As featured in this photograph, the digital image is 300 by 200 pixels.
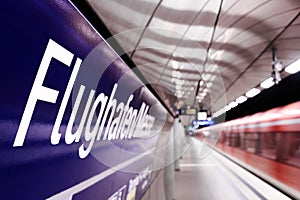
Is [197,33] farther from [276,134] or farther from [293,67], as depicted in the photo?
[293,67]

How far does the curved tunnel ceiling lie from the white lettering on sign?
56 centimetres

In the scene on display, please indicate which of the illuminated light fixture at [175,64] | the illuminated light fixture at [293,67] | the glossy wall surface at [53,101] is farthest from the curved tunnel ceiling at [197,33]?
the glossy wall surface at [53,101]

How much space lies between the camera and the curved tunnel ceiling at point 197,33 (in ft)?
9.82

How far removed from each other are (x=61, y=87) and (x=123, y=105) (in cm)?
165

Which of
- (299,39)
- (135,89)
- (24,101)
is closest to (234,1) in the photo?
(135,89)

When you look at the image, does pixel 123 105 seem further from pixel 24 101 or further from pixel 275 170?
pixel 275 170

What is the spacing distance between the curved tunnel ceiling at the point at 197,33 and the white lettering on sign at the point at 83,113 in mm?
563

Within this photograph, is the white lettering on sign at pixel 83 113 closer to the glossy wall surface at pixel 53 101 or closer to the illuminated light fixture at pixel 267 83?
the glossy wall surface at pixel 53 101

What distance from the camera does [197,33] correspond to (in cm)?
514

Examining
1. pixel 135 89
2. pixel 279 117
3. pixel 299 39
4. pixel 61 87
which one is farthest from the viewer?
pixel 279 117

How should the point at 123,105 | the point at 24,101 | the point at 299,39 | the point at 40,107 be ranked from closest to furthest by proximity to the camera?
the point at 24,101, the point at 40,107, the point at 123,105, the point at 299,39

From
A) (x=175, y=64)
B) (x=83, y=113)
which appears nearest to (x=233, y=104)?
Answer: (x=175, y=64)

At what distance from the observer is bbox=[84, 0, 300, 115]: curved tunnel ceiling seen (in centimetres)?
299

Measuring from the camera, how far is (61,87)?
141cm
